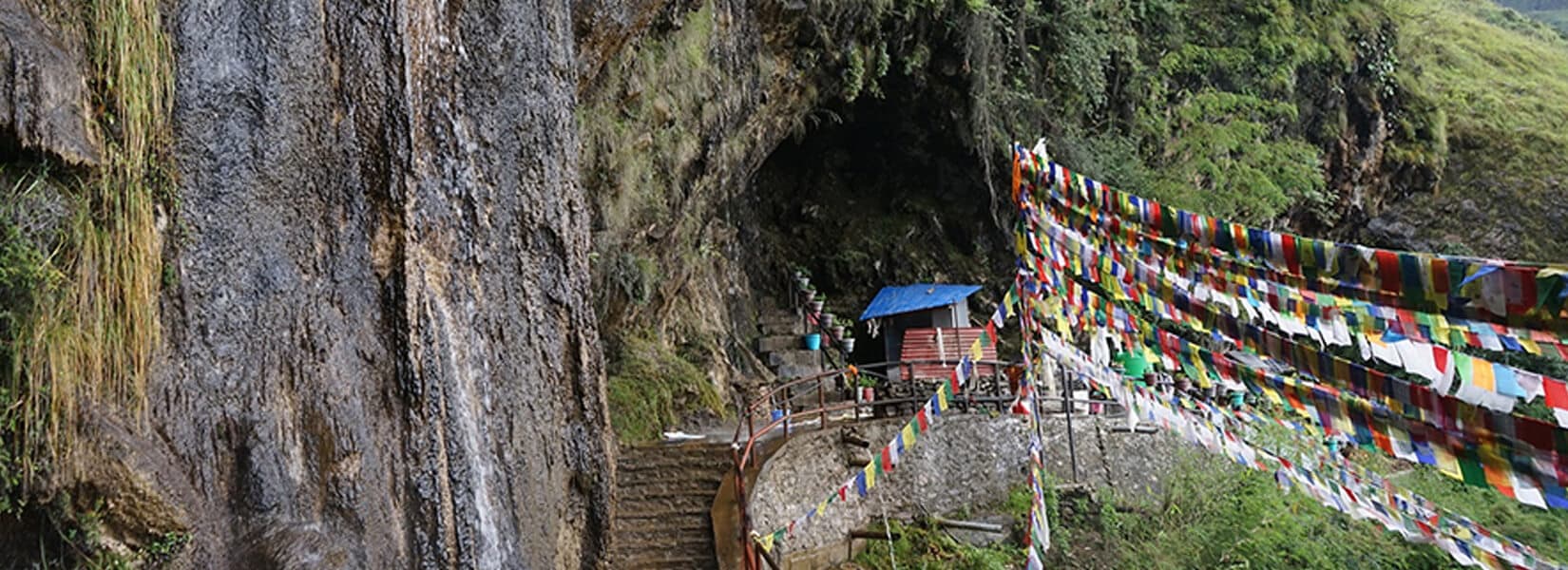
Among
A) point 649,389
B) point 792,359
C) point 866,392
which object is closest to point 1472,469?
point 649,389

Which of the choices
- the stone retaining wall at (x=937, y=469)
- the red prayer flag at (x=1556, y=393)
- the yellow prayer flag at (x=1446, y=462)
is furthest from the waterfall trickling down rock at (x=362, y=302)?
the stone retaining wall at (x=937, y=469)

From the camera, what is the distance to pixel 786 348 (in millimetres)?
18344

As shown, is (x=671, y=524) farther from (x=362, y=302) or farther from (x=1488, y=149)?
(x=1488, y=149)

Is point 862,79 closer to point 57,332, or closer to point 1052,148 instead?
point 1052,148

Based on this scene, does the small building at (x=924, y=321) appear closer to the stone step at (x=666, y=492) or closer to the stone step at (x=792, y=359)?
the stone step at (x=792, y=359)

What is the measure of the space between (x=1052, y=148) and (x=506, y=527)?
14321mm

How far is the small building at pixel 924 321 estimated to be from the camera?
16812 mm

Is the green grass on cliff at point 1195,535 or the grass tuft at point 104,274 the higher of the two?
the grass tuft at point 104,274

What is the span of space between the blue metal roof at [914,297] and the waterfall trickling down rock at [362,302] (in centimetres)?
1219

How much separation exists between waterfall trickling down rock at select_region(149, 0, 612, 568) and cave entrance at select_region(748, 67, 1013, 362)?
13796 mm

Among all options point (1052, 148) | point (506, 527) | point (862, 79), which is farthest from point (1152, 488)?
point (506, 527)

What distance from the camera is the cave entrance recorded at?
19.4 m

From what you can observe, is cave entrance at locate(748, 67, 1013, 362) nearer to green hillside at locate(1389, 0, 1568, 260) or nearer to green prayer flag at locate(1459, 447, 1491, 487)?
green hillside at locate(1389, 0, 1568, 260)

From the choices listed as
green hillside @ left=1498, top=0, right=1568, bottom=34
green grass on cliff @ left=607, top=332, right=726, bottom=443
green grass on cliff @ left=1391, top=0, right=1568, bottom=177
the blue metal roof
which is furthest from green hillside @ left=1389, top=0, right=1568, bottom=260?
green hillside @ left=1498, top=0, right=1568, bottom=34
